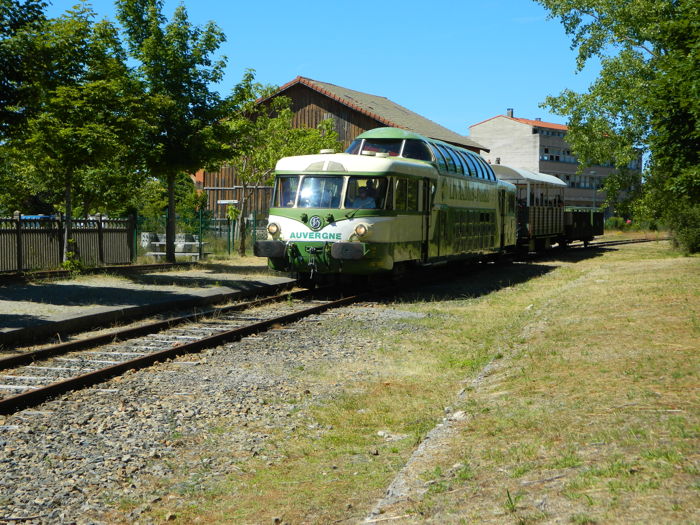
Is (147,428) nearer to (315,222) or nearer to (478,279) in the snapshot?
(315,222)

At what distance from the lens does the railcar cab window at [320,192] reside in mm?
16203

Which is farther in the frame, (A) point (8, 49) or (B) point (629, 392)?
(A) point (8, 49)

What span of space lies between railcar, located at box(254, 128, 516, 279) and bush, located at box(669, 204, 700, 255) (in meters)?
17.4

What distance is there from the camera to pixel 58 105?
1889 cm

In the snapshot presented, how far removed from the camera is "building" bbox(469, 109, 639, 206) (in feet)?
313

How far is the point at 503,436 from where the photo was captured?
5570 mm

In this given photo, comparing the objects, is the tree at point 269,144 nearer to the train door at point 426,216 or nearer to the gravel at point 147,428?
the train door at point 426,216

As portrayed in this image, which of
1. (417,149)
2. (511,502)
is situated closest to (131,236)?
(417,149)

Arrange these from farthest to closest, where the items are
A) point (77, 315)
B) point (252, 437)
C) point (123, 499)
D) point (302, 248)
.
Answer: point (302, 248), point (77, 315), point (252, 437), point (123, 499)

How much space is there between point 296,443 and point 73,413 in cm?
221

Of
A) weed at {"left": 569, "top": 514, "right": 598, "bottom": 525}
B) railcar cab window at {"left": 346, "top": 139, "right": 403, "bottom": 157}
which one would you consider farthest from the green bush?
weed at {"left": 569, "top": 514, "right": 598, "bottom": 525}

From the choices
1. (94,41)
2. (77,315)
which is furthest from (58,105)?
(77,315)

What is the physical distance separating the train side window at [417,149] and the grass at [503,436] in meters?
7.67

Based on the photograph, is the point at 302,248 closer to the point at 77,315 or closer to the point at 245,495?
the point at 77,315
